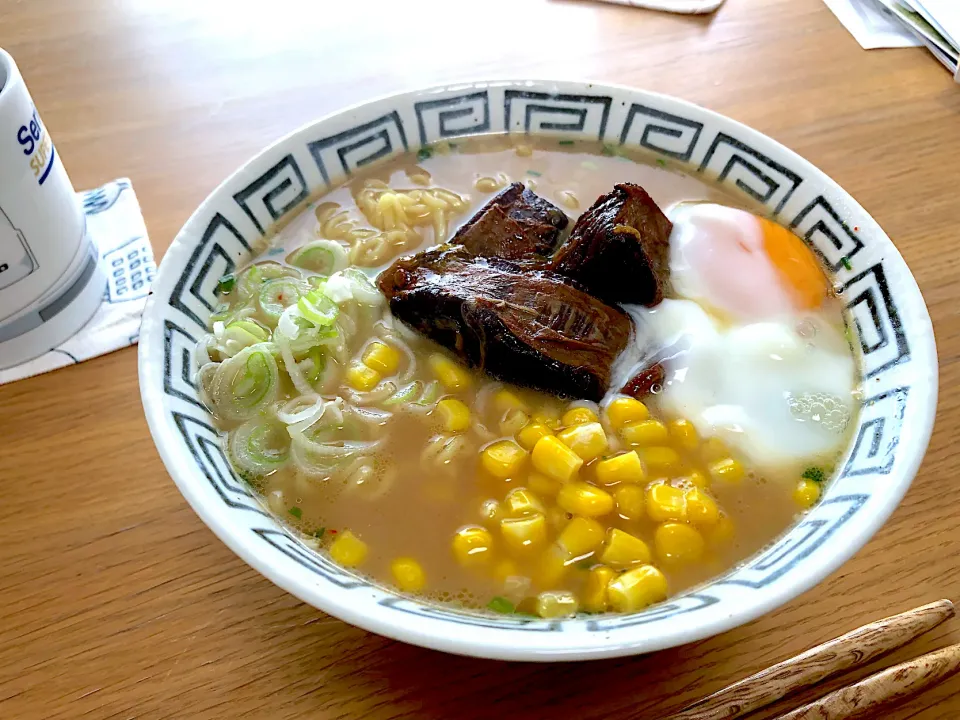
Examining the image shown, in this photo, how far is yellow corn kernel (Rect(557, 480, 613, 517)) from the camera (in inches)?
68.9

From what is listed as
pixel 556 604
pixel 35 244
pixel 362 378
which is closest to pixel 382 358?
pixel 362 378

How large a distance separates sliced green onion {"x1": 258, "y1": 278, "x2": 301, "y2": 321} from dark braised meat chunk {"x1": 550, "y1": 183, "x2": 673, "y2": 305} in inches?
28.9

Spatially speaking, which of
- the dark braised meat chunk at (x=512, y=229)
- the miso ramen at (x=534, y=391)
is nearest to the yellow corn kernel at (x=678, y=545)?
the miso ramen at (x=534, y=391)

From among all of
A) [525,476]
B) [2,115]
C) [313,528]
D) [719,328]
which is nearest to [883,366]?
[719,328]

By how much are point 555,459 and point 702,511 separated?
0.36 metres

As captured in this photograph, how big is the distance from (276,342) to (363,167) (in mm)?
786

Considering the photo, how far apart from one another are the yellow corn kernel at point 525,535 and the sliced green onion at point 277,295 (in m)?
0.87

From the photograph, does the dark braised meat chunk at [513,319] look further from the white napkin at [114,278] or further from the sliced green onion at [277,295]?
the white napkin at [114,278]

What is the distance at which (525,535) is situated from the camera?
1.73 metres

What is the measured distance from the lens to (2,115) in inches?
67.2

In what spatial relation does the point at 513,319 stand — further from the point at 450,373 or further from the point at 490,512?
the point at 490,512

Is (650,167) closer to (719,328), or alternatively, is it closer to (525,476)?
(719,328)

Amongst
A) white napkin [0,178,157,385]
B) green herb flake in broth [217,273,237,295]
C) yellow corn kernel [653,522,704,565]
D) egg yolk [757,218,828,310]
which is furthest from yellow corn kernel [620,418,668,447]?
white napkin [0,178,157,385]

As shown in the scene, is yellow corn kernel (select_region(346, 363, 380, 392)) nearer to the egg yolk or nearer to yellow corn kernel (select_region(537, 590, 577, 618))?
yellow corn kernel (select_region(537, 590, 577, 618))
